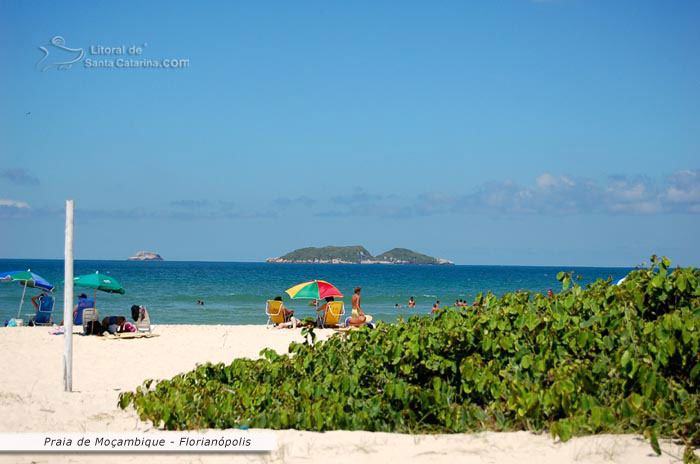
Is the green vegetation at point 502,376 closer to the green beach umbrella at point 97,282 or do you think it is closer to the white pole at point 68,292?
the white pole at point 68,292

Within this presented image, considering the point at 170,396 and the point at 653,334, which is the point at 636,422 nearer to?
the point at 653,334

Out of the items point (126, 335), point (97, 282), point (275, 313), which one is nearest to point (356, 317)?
point (275, 313)

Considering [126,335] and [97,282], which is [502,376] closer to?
[126,335]

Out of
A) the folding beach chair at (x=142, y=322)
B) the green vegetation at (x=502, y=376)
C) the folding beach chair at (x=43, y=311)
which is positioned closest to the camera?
the green vegetation at (x=502, y=376)

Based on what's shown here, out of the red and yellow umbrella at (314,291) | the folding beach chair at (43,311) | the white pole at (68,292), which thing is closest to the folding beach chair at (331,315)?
the red and yellow umbrella at (314,291)

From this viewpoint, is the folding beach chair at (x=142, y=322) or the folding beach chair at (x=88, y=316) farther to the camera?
the folding beach chair at (x=142, y=322)

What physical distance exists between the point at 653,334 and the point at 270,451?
2.89 meters

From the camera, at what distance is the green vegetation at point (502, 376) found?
470cm

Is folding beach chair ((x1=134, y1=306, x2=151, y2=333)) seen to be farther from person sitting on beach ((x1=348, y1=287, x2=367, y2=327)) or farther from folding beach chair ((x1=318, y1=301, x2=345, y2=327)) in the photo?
person sitting on beach ((x1=348, y1=287, x2=367, y2=327))

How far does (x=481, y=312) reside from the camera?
611 centimetres

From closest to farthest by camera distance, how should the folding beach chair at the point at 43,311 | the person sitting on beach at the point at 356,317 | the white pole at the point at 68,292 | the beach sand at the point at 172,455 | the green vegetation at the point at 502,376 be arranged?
the beach sand at the point at 172,455, the green vegetation at the point at 502,376, the white pole at the point at 68,292, the person sitting on beach at the point at 356,317, the folding beach chair at the point at 43,311

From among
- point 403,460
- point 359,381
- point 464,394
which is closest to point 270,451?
point 403,460

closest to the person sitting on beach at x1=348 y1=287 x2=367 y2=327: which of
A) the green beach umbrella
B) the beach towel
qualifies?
the beach towel

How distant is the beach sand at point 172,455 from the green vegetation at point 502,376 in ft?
0.54
